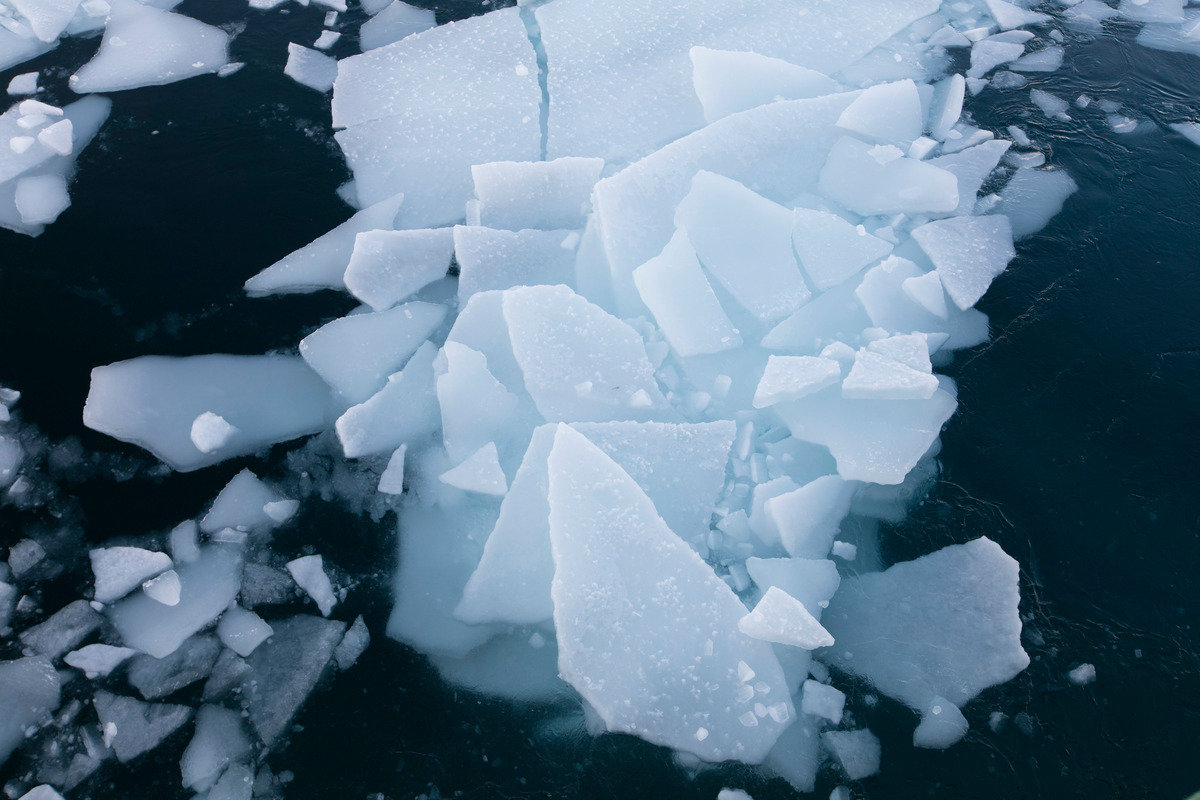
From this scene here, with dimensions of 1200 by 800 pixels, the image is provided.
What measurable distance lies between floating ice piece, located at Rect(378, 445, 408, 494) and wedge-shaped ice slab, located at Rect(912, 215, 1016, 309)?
1260 mm

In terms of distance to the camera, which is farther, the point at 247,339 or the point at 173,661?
the point at 247,339

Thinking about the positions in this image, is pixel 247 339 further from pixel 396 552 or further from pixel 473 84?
pixel 473 84

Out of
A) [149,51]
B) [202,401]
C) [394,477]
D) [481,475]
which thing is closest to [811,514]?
[481,475]

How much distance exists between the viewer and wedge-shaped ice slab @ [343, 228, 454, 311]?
1.67 m

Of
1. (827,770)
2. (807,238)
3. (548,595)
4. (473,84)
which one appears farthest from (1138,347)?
(473,84)

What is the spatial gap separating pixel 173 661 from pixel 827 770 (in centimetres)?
111

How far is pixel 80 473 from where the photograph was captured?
1.45 m

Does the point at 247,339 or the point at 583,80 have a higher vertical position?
the point at 583,80

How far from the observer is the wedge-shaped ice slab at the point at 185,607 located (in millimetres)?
1277

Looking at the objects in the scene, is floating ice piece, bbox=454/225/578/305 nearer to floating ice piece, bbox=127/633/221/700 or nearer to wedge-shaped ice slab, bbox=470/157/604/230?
wedge-shaped ice slab, bbox=470/157/604/230

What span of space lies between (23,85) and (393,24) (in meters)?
1.08

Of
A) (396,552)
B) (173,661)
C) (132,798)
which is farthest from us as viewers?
(396,552)

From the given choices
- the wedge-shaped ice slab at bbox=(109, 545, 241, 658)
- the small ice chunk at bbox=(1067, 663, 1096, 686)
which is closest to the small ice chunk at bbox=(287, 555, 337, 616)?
the wedge-shaped ice slab at bbox=(109, 545, 241, 658)

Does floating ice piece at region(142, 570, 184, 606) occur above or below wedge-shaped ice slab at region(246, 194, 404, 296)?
below
